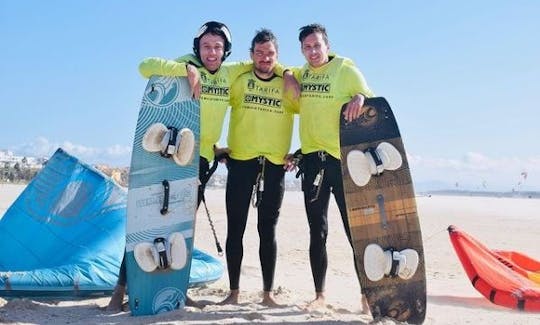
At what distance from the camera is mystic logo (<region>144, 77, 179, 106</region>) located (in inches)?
163

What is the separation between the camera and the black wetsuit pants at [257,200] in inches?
164

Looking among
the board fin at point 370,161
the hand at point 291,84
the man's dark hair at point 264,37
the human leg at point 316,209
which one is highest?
the man's dark hair at point 264,37

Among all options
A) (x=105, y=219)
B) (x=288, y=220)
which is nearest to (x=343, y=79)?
(x=105, y=219)

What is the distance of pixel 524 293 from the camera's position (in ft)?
15.0

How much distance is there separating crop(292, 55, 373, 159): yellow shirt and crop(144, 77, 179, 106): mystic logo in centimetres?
93

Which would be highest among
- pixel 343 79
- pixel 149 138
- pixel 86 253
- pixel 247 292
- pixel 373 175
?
pixel 343 79

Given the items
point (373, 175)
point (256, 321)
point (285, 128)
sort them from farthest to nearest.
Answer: point (285, 128) → point (373, 175) → point (256, 321)

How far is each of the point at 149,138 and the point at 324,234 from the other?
1415 mm

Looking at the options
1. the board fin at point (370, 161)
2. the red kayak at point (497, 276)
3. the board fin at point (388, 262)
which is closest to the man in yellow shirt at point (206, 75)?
the board fin at point (370, 161)

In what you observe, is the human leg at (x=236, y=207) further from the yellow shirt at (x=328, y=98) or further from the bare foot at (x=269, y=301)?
the yellow shirt at (x=328, y=98)

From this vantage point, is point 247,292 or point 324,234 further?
point 247,292

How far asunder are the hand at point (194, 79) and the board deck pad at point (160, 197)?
7 cm

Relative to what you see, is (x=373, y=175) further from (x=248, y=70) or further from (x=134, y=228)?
(x=134, y=228)

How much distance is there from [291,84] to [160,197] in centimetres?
122
